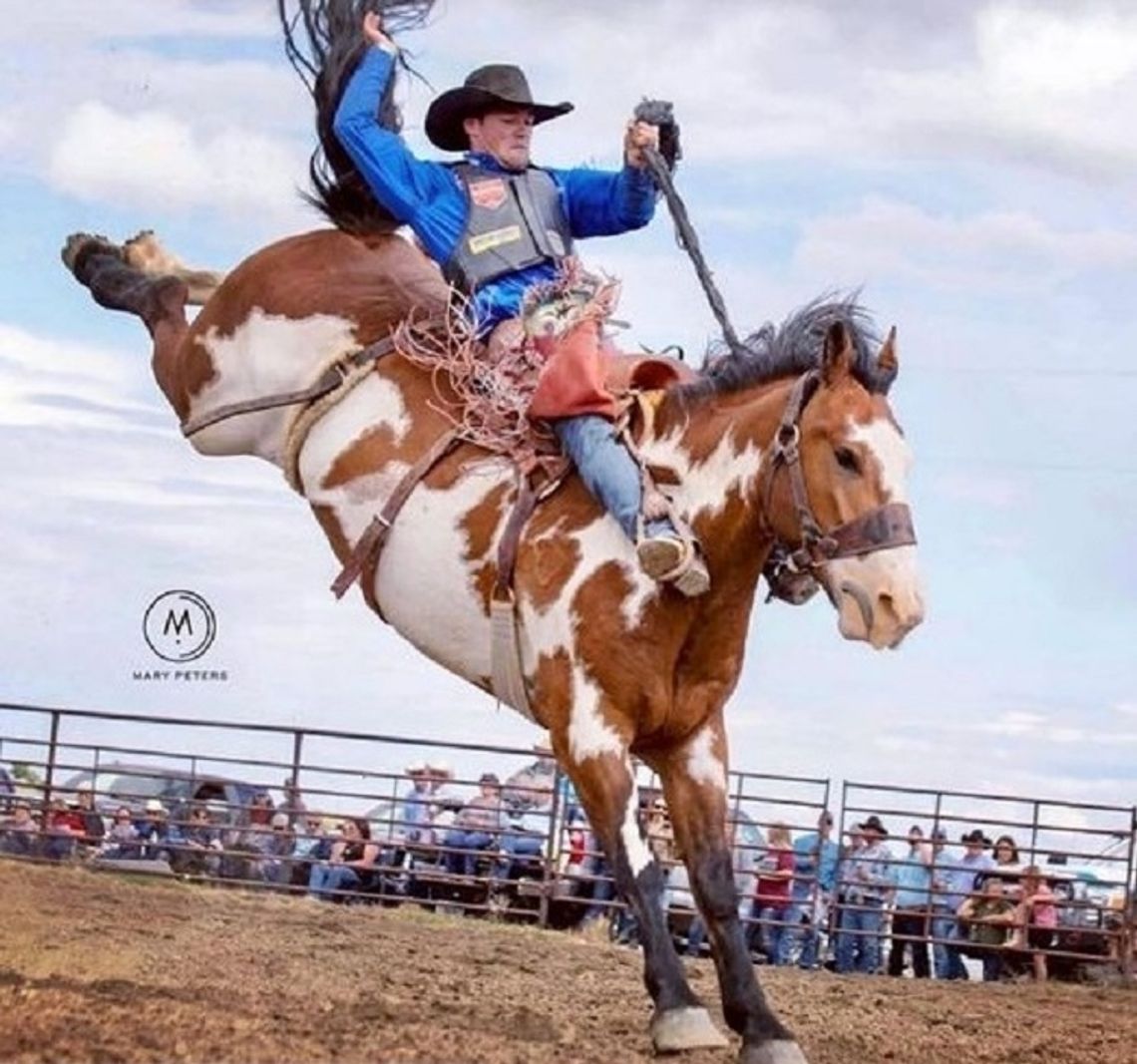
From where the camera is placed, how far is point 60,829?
16453 mm

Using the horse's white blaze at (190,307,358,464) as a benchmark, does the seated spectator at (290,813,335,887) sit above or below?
below

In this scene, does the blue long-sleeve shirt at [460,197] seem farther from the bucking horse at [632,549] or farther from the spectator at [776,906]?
the spectator at [776,906]

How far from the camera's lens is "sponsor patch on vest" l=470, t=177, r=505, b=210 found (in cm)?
760

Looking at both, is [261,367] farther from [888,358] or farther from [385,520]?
[888,358]

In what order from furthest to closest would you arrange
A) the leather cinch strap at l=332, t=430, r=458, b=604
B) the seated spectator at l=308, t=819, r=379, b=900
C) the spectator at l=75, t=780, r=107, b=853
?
the spectator at l=75, t=780, r=107, b=853
the seated spectator at l=308, t=819, r=379, b=900
the leather cinch strap at l=332, t=430, r=458, b=604

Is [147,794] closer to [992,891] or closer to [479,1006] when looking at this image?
[992,891]

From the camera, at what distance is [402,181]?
25.3ft

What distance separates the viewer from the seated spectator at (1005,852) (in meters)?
13.9

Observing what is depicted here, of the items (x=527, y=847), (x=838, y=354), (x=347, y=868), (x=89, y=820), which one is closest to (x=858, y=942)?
(x=527, y=847)

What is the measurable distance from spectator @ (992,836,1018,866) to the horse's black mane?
749 centimetres

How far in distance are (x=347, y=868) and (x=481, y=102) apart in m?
8.16

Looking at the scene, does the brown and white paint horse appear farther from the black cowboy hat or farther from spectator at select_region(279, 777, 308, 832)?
spectator at select_region(279, 777, 308, 832)

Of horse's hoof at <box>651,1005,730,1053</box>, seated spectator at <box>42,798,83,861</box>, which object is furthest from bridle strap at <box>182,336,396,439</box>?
seated spectator at <box>42,798,83,861</box>

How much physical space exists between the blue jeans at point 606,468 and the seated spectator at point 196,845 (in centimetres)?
889
